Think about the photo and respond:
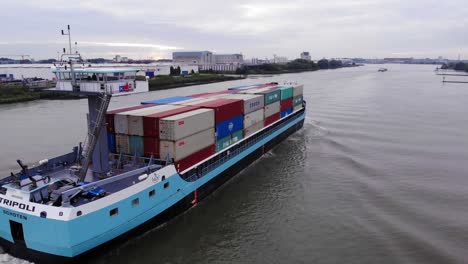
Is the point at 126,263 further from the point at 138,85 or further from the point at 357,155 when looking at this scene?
the point at 357,155

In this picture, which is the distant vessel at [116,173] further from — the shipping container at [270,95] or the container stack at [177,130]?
the shipping container at [270,95]

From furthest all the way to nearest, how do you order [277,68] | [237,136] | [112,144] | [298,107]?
[277,68] → [298,107] → [237,136] → [112,144]

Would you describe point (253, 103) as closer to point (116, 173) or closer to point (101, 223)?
point (116, 173)

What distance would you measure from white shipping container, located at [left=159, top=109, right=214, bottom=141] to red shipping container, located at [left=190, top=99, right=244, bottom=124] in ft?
3.19

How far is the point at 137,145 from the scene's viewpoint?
16984 mm

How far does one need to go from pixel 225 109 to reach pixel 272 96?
9296 millimetres

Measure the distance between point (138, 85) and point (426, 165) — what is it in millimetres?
20708

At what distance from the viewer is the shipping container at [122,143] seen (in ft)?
56.5

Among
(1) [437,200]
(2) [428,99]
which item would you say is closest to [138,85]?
(1) [437,200]

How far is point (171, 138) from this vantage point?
1611 centimetres

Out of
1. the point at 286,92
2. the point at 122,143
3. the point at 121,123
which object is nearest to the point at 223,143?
the point at 122,143

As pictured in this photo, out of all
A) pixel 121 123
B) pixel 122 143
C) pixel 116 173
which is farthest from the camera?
pixel 122 143

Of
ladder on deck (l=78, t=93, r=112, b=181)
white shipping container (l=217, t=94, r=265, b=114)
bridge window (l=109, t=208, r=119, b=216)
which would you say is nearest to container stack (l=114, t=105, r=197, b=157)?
ladder on deck (l=78, t=93, r=112, b=181)

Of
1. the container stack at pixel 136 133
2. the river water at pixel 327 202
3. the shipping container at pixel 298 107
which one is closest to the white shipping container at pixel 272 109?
the river water at pixel 327 202
